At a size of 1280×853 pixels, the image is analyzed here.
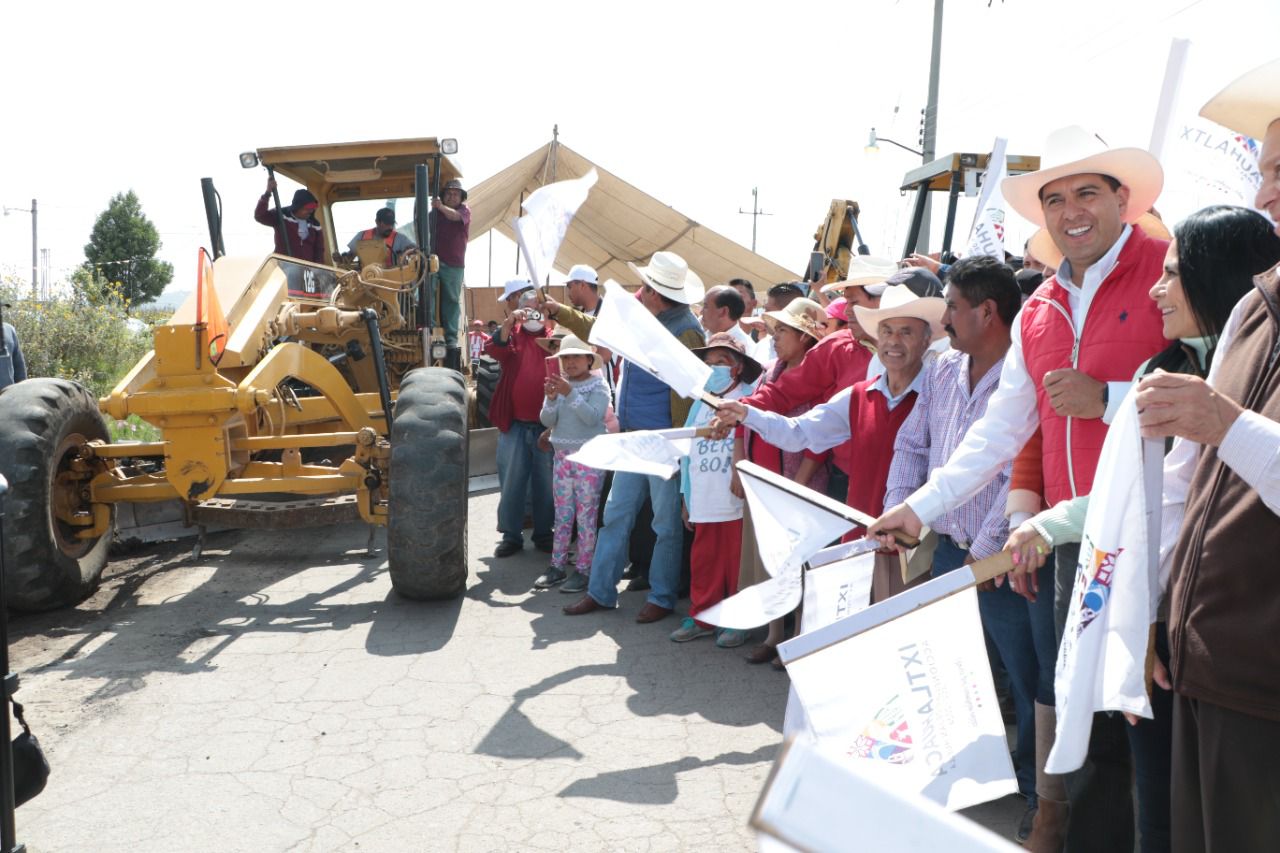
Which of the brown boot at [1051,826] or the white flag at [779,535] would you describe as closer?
the brown boot at [1051,826]

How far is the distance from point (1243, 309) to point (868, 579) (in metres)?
1.52

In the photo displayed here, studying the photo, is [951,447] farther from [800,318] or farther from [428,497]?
[428,497]

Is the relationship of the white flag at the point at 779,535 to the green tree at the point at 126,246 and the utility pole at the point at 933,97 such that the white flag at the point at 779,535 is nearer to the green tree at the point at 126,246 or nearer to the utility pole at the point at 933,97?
the utility pole at the point at 933,97

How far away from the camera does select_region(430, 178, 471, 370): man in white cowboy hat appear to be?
8515 millimetres

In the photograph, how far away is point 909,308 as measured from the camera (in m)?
3.96

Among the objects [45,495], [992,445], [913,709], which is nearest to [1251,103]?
[992,445]

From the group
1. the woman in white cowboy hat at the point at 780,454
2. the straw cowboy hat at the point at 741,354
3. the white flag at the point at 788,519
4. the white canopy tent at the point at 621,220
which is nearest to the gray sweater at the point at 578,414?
the straw cowboy hat at the point at 741,354

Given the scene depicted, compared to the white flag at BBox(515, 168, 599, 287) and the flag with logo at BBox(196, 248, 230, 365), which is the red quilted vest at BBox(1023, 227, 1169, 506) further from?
the flag with logo at BBox(196, 248, 230, 365)

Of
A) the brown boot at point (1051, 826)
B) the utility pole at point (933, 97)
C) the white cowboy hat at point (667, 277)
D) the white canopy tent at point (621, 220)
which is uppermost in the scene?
the utility pole at point (933, 97)

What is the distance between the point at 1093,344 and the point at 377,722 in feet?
10.1

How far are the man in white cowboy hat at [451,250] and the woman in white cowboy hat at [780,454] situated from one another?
397 cm

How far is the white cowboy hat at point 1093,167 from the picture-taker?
9.38ft

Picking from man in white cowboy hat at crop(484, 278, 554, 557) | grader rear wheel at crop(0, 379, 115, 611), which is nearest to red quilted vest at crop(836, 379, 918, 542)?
man in white cowboy hat at crop(484, 278, 554, 557)

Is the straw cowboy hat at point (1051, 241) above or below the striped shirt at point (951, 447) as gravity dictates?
above
